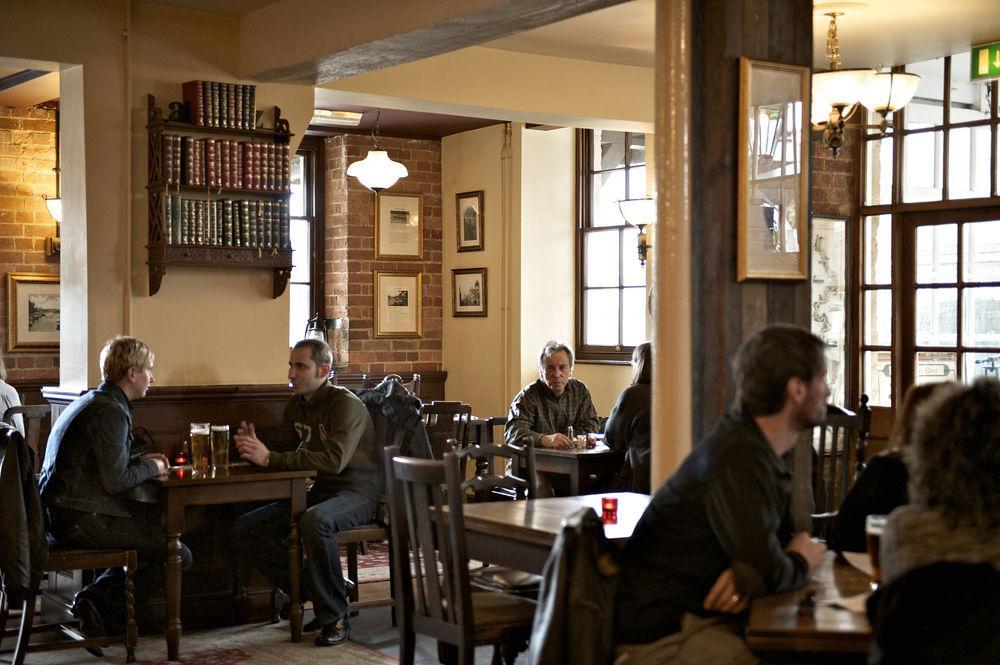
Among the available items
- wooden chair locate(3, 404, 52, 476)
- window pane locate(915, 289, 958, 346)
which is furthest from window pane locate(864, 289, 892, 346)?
wooden chair locate(3, 404, 52, 476)

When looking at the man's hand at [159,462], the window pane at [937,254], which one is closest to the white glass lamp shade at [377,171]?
the window pane at [937,254]

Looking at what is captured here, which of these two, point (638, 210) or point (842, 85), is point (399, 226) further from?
point (842, 85)

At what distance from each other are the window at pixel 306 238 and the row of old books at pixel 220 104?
429 centimetres

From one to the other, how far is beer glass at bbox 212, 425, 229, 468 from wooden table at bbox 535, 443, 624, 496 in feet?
5.27

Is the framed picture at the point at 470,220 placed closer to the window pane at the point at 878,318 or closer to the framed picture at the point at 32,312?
the framed picture at the point at 32,312

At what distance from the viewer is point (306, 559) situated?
589 cm

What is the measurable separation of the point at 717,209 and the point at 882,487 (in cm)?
111

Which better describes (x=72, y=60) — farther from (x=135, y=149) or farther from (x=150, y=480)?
(x=150, y=480)

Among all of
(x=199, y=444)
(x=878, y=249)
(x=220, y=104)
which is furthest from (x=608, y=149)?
(x=199, y=444)

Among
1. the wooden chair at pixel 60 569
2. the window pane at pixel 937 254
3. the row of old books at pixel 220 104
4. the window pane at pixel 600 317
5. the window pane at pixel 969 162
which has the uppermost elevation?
Result: the row of old books at pixel 220 104

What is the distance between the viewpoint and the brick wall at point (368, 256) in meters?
10.6

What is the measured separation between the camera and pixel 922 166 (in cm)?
763

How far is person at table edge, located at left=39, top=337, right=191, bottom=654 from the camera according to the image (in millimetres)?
5230

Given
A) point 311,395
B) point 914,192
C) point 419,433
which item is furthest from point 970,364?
point 311,395
